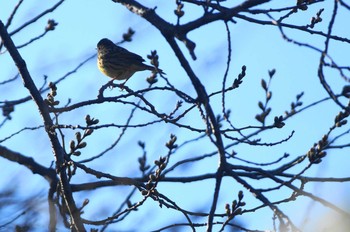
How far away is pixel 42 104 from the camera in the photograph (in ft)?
19.0

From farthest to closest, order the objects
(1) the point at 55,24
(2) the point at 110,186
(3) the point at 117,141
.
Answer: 1. (1) the point at 55,24
2. (3) the point at 117,141
3. (2) the point at 110,186

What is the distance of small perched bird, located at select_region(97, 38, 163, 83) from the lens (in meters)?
9.45

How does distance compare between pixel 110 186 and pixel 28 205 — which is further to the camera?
pixel 110 186

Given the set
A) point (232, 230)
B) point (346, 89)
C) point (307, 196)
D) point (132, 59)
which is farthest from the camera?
point (132, 59)

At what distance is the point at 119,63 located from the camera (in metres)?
9.86

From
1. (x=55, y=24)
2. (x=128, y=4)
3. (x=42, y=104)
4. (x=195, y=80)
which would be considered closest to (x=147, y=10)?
(x=128, y=4)

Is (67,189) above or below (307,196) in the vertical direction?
above

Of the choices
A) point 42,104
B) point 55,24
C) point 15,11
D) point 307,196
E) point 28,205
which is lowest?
point 307,196

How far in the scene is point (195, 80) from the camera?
14.4 feet

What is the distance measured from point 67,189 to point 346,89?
2.16 meters

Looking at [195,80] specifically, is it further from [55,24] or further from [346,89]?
[55,24]

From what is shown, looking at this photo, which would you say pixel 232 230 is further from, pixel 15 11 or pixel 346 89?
pixel 15 11

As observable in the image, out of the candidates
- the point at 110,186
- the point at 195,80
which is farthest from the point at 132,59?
the point at 195,80

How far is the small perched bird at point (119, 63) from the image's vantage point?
9453 millimetres
